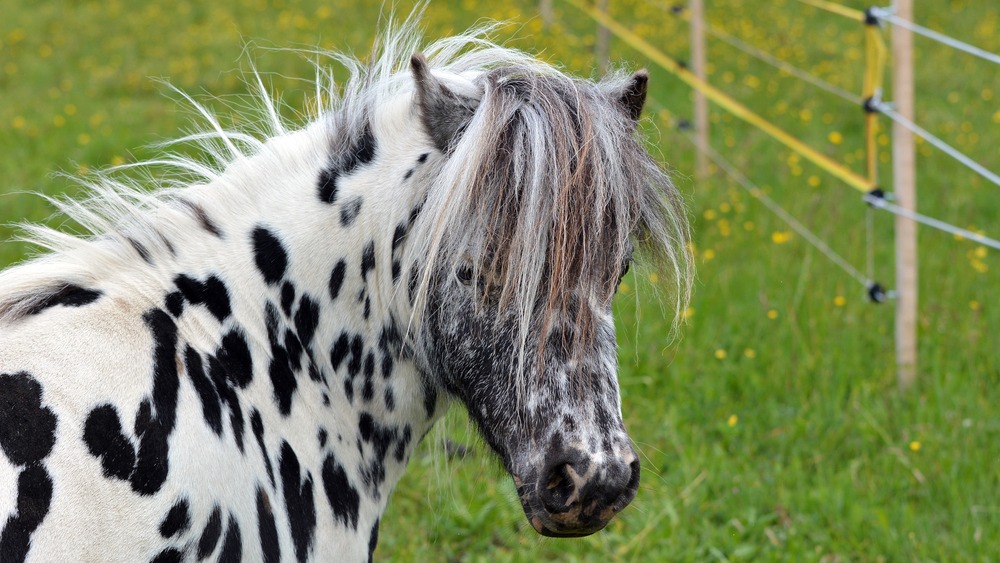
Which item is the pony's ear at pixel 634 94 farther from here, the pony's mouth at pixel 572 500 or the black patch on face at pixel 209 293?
Answer: the black patch on face at pixel 209 293

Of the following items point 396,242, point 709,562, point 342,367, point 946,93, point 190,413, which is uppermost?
point 396,242

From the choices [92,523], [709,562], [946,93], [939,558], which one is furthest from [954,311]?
[946,93]

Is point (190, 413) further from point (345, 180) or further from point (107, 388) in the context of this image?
point (345, 180)

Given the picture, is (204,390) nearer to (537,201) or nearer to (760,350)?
(537,201)

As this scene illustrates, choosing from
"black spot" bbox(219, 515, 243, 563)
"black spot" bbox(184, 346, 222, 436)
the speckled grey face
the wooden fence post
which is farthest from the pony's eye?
the wooden fence post

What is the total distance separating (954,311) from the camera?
16.0ft

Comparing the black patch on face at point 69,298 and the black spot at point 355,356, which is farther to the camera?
the black spot at point 355,356

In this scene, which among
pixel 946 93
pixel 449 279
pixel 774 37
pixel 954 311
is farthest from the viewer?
pixel 774 37

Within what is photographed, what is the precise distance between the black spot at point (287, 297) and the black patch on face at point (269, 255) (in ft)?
0.07

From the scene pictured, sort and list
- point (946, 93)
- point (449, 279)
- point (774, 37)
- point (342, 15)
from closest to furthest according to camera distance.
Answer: point (449, 279) < point (946, 93) < point (342, 15) < point (774, 37)

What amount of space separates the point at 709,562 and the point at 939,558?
81cm

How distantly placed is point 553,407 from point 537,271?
0.27 metres

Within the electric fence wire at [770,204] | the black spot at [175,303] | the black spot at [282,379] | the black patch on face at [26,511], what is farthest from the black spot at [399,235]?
the electric fence wire at [770,204]

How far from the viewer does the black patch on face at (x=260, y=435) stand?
1909 millimetres
